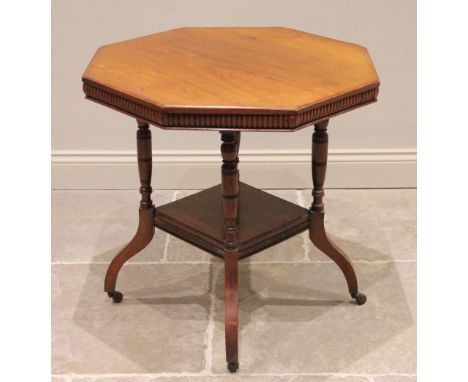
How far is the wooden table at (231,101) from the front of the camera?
2465 millimetres

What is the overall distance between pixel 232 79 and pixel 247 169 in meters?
1.47

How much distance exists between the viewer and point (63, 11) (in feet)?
12.7

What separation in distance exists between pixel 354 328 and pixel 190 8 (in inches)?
62.0

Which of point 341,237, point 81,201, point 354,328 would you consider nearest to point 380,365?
point 354,328

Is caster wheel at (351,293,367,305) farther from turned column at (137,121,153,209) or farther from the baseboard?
the baseboard

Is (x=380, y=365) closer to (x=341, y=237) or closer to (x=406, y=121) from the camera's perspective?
(x=341, y=237)

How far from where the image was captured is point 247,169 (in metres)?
4.11

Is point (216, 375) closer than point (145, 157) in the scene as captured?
Yes

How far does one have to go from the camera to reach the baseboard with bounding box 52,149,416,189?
4.09 meters

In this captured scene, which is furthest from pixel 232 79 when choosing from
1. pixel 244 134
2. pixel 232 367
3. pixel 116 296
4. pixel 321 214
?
pixel 244 134

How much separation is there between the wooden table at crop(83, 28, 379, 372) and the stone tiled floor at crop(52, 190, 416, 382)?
0.12 metres

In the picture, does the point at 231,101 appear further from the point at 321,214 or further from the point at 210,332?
the point at 210,332

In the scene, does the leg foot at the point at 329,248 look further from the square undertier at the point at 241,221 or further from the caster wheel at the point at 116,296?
the caster wheel at the point at 116,296

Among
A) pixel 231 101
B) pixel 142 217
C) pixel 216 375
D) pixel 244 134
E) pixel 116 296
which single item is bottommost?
pixel 216 375
